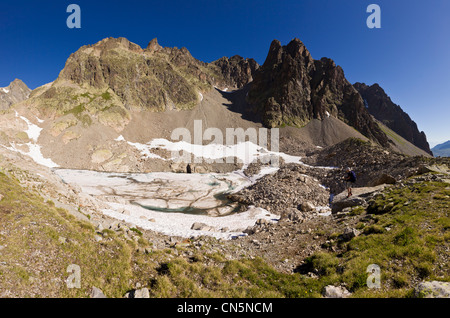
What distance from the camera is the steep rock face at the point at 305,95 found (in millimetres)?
136875

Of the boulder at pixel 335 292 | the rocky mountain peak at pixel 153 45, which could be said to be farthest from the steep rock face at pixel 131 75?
the boulder at pixel 335 292

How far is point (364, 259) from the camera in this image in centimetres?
930

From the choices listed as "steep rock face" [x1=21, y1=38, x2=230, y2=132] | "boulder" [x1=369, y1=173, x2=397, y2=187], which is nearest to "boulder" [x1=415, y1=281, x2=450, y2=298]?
"boulder" [x1=369, y1=173, x2=397, y2=187]

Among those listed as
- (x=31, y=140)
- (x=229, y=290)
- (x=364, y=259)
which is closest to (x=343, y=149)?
(x=364, y=259)

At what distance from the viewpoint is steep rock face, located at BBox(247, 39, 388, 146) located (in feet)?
449

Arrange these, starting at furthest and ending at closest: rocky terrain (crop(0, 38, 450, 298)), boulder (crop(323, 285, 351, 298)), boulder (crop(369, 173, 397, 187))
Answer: boulder (crop(369, 173, 397, 187)) → rocky terrain (crop(0, 38, 450, 298)) → boulder (crop(323, 285, 351, 298))

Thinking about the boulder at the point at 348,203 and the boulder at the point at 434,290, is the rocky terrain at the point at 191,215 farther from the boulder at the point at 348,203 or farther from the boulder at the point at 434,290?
the boulder at the point at 348,203

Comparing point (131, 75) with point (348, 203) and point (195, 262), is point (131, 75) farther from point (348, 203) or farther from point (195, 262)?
point (195, 262)

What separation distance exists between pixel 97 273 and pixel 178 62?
196111mm

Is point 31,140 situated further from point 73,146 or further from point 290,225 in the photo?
point 290,225

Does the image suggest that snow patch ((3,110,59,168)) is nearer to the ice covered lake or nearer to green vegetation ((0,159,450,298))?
the ice covered lake

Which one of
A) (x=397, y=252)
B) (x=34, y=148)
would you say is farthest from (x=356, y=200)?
(x=34, y=148)

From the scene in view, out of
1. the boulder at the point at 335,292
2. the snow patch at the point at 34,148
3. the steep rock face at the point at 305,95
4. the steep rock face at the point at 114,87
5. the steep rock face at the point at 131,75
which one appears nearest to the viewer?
the boulder at the point at 335,292

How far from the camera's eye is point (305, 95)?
144m
